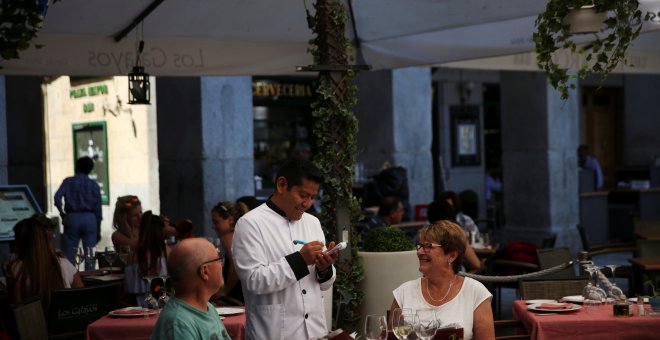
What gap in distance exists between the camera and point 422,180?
16188 millimetres

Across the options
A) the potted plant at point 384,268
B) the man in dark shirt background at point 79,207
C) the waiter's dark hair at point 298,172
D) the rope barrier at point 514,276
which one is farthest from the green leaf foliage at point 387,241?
the man in dark shirt background at point 79,207

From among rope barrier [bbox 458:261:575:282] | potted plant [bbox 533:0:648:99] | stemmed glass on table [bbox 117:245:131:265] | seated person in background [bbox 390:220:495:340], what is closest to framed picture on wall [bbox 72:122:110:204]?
stemmed glass on table [bbox 117:245:131:265]

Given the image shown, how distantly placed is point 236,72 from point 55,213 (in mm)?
13487

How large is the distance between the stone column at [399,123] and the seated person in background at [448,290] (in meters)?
10.6

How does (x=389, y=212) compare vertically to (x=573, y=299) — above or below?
above

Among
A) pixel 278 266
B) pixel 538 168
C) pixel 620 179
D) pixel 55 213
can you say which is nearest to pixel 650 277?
pixel 278 266

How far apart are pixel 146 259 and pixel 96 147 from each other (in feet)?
42.6

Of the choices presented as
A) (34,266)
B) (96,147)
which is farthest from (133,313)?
(96,147)

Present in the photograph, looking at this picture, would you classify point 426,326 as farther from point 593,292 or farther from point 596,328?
point 593,292

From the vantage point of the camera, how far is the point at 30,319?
600cm

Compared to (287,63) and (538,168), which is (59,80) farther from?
(287,63)

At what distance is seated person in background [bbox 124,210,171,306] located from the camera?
26.5 feet

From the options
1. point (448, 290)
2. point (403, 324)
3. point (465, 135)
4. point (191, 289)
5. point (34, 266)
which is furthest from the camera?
point (465, 135)

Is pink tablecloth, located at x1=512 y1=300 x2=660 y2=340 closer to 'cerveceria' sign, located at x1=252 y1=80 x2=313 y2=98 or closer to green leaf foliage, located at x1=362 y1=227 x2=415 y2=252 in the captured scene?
green leaf foliage, located at x1=362 y1=227 x2=415 y2=252
